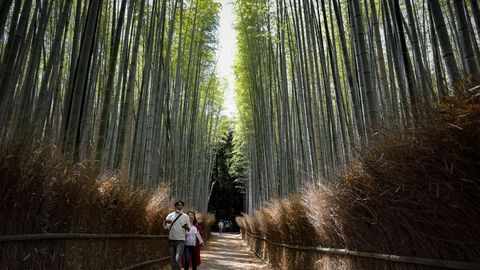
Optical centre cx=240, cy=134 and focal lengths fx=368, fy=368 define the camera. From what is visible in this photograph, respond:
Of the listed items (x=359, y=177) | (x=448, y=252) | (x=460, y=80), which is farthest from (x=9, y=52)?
(x=448, y=252)

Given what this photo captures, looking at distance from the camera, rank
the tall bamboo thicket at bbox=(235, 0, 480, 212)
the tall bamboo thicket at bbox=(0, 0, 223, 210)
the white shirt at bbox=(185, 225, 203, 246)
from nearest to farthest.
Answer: the tall bamboo thicket at bbox=(235, 0, 480, 212), the tall bamboo thicket at bbox=(0, 0, 223, 210), the white shirt at bbox=(185, 225, 203, 246)

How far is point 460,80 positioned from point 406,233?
0.94 metres

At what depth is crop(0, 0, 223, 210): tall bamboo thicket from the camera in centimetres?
315

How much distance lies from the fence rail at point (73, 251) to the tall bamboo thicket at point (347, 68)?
2103 millimetres

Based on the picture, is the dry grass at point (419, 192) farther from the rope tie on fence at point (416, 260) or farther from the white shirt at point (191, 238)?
the white shirt at point (191, 238)

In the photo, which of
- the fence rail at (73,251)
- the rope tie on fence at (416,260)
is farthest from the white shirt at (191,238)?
the rope tie on fence at (416,260)

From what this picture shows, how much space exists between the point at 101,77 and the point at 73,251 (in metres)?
5.85

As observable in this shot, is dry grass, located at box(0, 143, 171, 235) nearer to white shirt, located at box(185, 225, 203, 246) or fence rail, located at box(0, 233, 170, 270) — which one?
fence rail, located at box(0, 233, 170, 270)

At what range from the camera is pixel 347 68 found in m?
4.44

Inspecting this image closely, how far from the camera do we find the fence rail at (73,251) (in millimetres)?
1982

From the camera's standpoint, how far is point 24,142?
1987 mm

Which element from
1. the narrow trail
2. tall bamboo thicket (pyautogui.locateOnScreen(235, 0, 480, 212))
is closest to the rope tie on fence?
tall bamboo thicket (pyautogui.locateOnScreen(235, 0, 480, 212))

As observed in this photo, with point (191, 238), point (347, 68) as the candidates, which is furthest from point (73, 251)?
point (347, 68)

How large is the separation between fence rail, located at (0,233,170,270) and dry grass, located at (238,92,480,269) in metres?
1.99
